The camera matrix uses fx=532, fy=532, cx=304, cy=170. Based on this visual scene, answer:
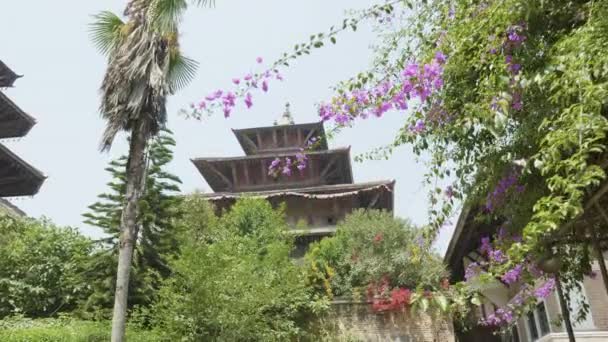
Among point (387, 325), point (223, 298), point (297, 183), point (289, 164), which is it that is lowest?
point (387, 325)

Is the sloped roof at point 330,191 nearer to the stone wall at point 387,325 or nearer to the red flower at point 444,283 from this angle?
the stone wall at point 387,325

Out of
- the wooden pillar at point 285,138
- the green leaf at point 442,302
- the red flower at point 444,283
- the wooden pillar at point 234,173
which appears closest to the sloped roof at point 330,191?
the wooden pillar at point 234,173

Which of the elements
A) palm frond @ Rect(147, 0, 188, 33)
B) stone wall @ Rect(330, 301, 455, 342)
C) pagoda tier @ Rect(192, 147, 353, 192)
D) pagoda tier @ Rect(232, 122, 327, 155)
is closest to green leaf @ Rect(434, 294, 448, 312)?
palm frond @ Rect(147, 0, 188, 33)

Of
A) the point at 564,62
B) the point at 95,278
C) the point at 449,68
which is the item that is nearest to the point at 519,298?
the point at 449,68

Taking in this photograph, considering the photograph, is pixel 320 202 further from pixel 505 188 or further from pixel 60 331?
pixel 505 188

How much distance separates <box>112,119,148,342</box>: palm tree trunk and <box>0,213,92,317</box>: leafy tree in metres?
5.33

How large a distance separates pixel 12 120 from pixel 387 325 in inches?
927

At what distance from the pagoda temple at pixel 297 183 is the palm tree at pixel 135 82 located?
11902mm

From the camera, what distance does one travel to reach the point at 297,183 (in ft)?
89.3

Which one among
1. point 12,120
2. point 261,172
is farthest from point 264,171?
point 12,120

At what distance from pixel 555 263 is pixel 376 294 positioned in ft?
39.6

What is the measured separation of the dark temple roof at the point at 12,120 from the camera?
89.0ft

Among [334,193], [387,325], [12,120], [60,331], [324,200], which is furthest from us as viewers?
[12,120]

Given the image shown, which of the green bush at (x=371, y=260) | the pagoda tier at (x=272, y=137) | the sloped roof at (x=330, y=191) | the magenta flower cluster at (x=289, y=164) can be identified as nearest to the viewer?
the magenta flower cluster at (x=289, y=164)
